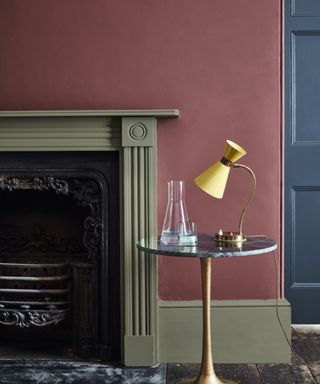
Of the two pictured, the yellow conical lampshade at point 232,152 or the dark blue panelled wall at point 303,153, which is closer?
the yellow conical lampshade at point 232,152

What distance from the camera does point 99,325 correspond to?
2.71 m

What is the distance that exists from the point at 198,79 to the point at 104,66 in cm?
48

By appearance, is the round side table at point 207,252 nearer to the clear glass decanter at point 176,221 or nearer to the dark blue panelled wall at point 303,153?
the clear glass decanter at point 176,221

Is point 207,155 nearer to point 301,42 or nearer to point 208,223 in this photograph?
point 208,223

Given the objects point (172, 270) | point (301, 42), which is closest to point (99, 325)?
point (172, 270)

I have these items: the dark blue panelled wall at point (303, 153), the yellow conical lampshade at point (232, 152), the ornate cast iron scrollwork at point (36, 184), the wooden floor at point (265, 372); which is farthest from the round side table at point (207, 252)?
the dark blue panelled wall at point (303, 153)

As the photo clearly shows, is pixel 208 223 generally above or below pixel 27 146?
below

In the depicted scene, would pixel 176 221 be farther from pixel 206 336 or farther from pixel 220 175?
pixel 206 336

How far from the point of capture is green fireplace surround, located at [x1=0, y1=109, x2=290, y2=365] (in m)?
2.62

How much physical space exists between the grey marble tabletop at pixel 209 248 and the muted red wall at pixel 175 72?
1.19 ft

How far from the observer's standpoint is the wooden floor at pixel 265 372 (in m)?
2.43

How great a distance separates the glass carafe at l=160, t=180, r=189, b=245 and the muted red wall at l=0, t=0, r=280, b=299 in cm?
31

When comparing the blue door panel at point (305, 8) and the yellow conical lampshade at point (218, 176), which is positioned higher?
the blue door panel at point (305, 8)

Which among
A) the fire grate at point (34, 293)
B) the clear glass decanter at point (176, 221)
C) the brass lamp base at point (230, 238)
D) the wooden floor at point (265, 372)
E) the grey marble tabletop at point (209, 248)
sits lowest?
the wooden floor at point (265, 372)
